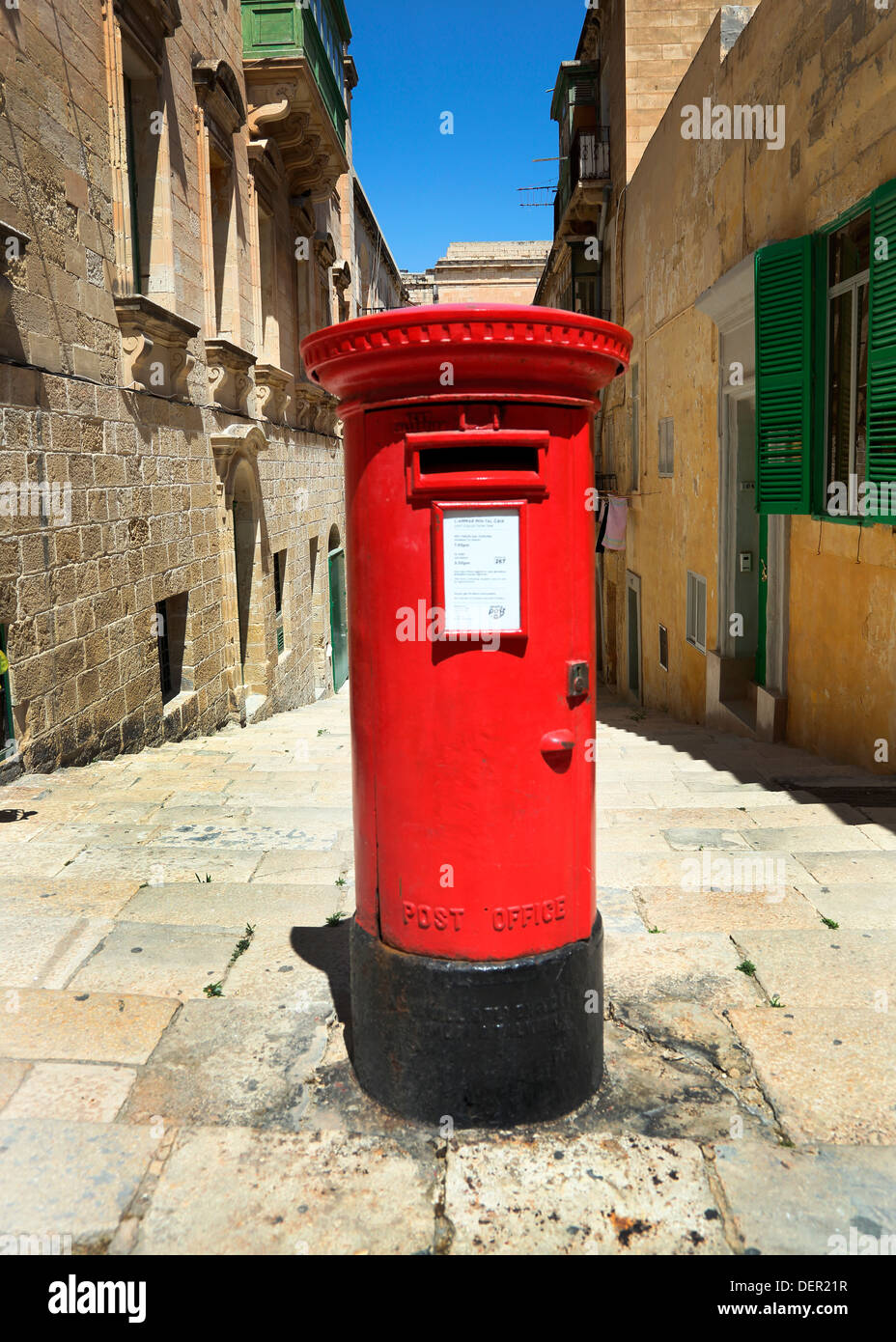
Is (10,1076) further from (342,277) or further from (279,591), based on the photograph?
(342,277)

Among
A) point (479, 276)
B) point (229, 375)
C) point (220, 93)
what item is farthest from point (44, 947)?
point (479, 276)

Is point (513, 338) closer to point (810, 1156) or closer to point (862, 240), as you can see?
point (810, 1156)

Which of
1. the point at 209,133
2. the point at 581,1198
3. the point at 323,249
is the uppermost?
the point at 323,249

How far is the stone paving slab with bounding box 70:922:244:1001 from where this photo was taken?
3.72 meters

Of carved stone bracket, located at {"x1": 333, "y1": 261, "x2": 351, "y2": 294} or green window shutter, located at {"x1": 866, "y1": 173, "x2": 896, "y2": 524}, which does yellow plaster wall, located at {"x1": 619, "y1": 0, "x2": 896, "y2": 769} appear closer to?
green window shutter, located at {"x1": 866, "y1": 173, "x2": 896, "y2": 524}

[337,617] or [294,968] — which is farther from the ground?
[337,617]

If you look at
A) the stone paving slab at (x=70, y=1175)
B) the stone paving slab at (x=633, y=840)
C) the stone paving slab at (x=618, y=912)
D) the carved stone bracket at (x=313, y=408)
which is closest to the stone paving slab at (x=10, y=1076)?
the stone paving slab at (x=70, y=1175)

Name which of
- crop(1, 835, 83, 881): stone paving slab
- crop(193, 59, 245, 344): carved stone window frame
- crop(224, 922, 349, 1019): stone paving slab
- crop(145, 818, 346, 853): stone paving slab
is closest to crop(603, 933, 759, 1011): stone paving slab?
crop(224, 922, 349, 1019): stone paving slab

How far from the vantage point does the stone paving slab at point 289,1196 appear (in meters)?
2.45

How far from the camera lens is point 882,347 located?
6328mm

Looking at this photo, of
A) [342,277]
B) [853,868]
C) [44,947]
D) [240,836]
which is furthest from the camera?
[342,277]

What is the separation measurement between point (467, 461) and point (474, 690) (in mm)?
631

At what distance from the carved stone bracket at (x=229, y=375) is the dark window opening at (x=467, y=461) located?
Answer: 9.06 meters

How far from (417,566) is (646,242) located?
13.6 metres
